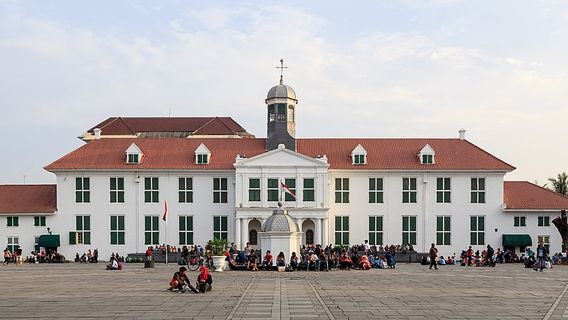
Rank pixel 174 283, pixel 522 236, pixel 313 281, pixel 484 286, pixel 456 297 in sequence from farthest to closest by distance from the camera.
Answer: pixel 522 236
pixel 313 281
pixel 484 286
pixel 174 283
pixel 456 297

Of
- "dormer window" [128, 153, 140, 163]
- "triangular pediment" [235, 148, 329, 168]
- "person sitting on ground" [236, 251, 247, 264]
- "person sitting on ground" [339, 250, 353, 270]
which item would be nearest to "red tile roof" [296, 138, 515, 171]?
"triangular pediment" [235, 148, 329, 168]

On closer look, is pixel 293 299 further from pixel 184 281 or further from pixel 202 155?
pixel 202 155

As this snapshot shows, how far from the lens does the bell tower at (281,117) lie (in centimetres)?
7725

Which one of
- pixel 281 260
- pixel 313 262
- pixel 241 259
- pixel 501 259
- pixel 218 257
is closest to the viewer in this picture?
pixel 218 257

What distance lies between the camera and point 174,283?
30.8 m

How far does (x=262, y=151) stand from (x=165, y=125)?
128 ft

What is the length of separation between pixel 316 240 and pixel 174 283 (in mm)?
43340

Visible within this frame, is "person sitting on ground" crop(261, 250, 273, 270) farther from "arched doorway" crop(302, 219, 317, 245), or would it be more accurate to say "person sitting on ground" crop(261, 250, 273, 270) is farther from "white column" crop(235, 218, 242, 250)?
"arched doorway" crop(302, 219, 317, 245)

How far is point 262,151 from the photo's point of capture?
77562 millimetres

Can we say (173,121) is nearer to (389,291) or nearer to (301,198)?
(301,198)

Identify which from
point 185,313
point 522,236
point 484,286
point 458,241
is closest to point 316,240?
point 458,241

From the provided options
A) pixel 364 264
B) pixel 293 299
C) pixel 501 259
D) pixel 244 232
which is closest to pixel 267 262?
pixel 364 264

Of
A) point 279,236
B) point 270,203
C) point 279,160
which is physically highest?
point 279,160

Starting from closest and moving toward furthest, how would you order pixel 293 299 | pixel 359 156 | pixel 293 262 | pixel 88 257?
pixel 293 299 → pixel 293 262 → pixel 88 257 → pixel 359 156
